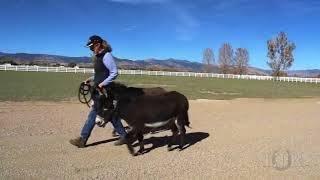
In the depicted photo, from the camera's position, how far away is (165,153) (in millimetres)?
8422

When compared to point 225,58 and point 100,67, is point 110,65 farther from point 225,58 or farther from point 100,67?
point 225,58

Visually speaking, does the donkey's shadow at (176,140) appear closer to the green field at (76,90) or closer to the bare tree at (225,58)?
the green field at (76,90)

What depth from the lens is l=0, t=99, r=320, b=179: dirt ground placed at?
6906 millimetres

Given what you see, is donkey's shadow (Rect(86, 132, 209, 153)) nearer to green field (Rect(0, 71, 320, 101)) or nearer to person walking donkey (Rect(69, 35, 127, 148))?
person walking donkey (Rect(69, 35, 127, 148))

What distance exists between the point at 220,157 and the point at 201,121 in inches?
200

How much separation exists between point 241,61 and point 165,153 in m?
106

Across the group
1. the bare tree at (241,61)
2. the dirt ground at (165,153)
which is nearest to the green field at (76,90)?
the dirt ground at (165,153)

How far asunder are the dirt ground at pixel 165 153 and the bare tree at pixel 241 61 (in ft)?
326

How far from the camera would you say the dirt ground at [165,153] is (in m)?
6.91

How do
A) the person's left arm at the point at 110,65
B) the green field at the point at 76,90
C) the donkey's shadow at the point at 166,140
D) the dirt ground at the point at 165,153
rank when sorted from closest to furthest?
the dirt ground at the point at 165,153 → the person's left arm at the point at 110,65 → the donkey's shadow at the point at 166,140 → the green field at the point at 76,90

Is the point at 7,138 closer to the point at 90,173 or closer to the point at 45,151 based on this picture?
the point at 45,151

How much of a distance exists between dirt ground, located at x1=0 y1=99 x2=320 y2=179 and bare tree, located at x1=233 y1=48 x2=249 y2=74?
9934cm

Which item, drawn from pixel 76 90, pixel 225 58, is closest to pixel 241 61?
pixel 225 58

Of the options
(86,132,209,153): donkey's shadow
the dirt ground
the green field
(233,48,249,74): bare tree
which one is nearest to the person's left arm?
the dirt ground
